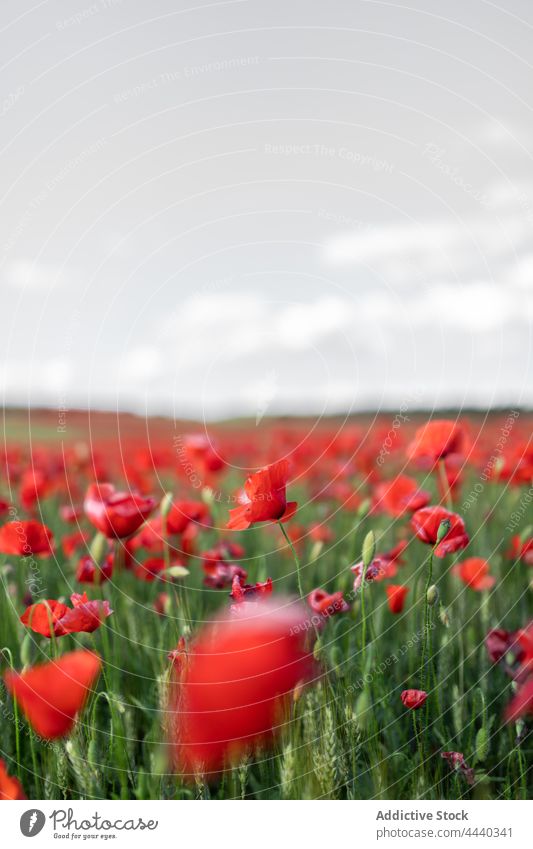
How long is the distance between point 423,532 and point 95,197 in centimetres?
73

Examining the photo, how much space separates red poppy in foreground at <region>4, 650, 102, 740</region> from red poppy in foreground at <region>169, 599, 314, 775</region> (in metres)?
0.11

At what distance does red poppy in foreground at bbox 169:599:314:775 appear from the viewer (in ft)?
2.83

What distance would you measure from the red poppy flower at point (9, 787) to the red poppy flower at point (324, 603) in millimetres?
427

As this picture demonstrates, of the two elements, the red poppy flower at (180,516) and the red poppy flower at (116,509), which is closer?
the red poppy flower at (116,509)

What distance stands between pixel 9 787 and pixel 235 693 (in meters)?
0.33

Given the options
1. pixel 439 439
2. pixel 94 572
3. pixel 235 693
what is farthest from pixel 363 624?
pixel 94 572

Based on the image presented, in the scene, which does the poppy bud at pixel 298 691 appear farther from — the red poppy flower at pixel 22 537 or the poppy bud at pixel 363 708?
the red poppy flower at pixel 22 537

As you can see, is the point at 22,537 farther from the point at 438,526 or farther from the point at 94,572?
the point at 438,526

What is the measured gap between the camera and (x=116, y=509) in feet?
3.18

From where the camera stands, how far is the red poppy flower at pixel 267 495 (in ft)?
2.72

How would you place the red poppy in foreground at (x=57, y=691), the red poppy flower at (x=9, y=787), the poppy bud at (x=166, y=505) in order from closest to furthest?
the red poppy in foreground at (x=57, y=691)
the red poppy flower at (x=9, y=787)
the poppy bud at (x=166, y=505)

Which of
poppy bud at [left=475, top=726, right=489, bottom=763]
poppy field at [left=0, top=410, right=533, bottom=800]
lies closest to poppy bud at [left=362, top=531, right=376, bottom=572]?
poppy field at [left=0, top=410, right=533, bottom=800]

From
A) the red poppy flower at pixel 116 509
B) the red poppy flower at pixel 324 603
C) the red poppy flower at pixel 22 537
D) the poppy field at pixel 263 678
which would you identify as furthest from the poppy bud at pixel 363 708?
the red poppy flower at pixel 22 537
